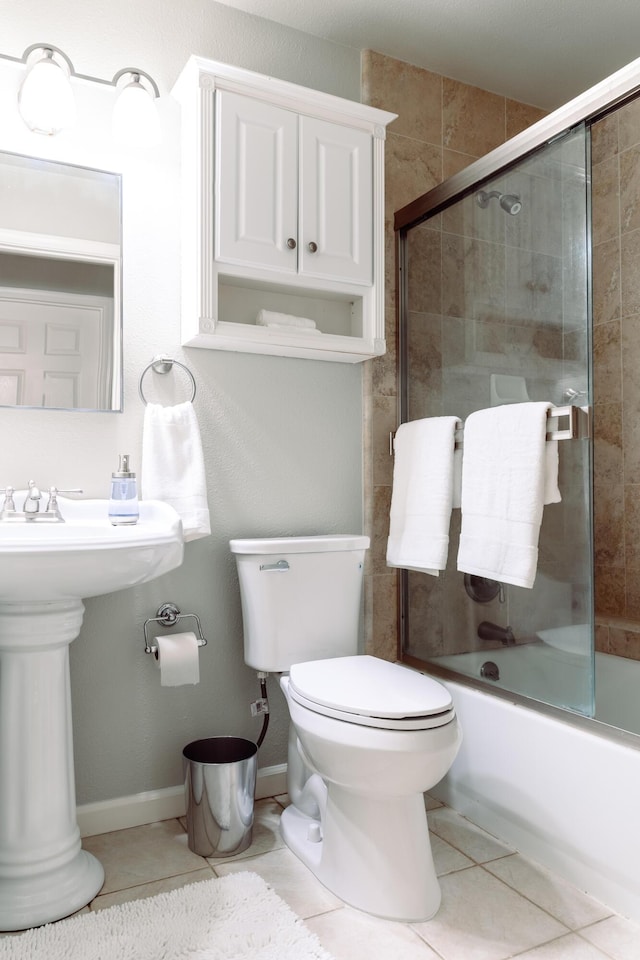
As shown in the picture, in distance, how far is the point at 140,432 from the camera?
6.53 feet

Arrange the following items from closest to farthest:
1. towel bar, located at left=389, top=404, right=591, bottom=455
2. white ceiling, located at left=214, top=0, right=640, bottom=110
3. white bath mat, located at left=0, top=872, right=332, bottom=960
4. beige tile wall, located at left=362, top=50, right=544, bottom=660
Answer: white bath mat, located at left=0, top=872, right=332, bottom=960 → towel bar, located at left=389, top=404, right=591, bottom=455 → white ceiling, located at left=214, top=0, right=640, bottom=110 → beige tile wall, located at left=362, top=50, right=544, bottom=660

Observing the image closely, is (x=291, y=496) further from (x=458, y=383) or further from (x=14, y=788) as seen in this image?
(x=14, y=788)

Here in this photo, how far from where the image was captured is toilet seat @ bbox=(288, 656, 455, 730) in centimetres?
150

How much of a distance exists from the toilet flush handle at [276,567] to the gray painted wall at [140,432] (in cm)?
19

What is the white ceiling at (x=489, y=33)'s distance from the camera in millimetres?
2156

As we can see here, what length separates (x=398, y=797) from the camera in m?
1.55

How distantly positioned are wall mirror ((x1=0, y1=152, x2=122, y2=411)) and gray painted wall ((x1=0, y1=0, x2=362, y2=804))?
48 millimetres

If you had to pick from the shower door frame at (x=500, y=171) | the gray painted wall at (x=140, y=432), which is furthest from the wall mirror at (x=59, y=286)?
the shower door frame at (x=500, y=171)

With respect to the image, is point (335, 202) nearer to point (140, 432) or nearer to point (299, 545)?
point (140, 432)

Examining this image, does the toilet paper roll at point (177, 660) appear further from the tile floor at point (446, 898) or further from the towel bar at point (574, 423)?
the towel bar at point (574, 423)

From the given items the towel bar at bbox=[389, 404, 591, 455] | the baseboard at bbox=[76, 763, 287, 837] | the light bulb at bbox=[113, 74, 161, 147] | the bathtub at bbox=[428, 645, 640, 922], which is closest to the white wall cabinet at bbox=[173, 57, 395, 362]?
the light bulb at bbox=[113, 74, 161, 147]

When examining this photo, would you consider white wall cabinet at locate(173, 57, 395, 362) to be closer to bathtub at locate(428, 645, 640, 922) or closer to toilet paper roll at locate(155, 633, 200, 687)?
toilet paper roll at locate(155, 633, 200, 687)

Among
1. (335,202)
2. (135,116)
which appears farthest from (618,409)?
(135,116)

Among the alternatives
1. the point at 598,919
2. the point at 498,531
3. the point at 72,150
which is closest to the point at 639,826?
the point at 598,919
